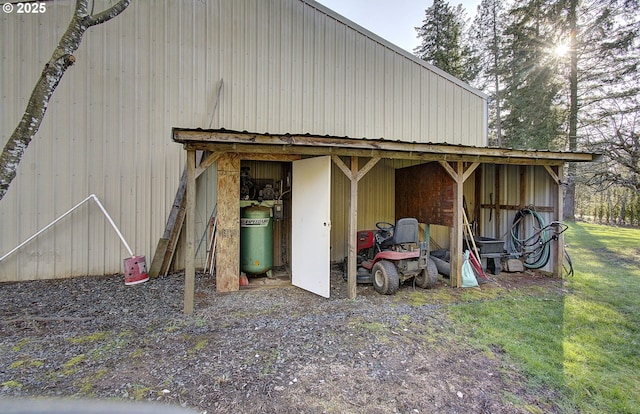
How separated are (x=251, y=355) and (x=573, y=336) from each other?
125 inches

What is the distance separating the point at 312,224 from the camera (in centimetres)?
419

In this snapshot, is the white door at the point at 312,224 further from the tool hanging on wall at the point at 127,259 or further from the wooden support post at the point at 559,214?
the wooden support post at the point at 559,214

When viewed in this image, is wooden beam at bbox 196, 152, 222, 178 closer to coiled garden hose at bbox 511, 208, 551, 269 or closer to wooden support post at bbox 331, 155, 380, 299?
wooden support post at bbox 331, 155, 380, 299

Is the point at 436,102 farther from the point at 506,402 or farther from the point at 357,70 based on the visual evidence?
the point at 506,402

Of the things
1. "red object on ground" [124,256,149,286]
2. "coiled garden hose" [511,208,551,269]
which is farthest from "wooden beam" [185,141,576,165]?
"red object on ground" [124,256,149,286]

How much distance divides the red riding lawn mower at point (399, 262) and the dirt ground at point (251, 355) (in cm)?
28

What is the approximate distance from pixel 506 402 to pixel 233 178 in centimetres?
381

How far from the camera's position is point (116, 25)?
480 cm

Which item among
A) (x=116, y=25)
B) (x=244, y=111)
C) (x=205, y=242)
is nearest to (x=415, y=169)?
(x=244, y=111)

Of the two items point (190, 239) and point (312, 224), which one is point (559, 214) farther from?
point (190, 239)

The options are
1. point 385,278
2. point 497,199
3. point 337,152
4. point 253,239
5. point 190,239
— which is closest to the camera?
point 190,239

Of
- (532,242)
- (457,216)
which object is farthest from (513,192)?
(457,216)

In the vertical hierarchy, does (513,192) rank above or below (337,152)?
below

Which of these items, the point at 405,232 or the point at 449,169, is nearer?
the point at 405,232
